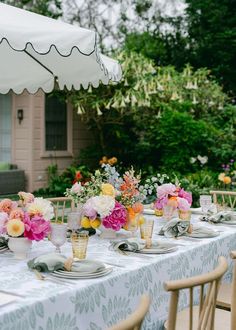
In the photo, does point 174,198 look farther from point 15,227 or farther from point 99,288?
point 99,288

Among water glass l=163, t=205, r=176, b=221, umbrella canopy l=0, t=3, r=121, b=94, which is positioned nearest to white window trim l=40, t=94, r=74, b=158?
umbrella canopy l=0, t=3, r=121, b=94

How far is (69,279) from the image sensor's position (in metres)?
2.82

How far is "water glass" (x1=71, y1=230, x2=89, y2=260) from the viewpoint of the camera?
3.17m

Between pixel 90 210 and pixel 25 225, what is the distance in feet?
2.07

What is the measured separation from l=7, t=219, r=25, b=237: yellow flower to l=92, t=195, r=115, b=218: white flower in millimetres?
641

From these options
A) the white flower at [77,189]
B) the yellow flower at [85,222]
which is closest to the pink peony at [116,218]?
the yellow flower at [85,222]

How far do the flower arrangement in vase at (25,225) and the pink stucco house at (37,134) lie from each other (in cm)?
966

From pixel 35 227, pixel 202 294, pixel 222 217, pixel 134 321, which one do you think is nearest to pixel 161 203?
pixel 222 217

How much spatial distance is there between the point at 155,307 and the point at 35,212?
90 centimetres

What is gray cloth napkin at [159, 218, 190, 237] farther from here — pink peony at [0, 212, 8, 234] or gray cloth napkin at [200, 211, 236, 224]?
pink peony at [0, 212, 8, 234]

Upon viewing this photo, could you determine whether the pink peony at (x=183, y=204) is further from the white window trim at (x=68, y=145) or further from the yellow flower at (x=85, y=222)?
the white window trim at (x=68, y=145)

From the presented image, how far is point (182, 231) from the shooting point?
160 inches

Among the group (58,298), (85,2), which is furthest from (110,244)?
(85,2)

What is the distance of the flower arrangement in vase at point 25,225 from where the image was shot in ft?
10.6
